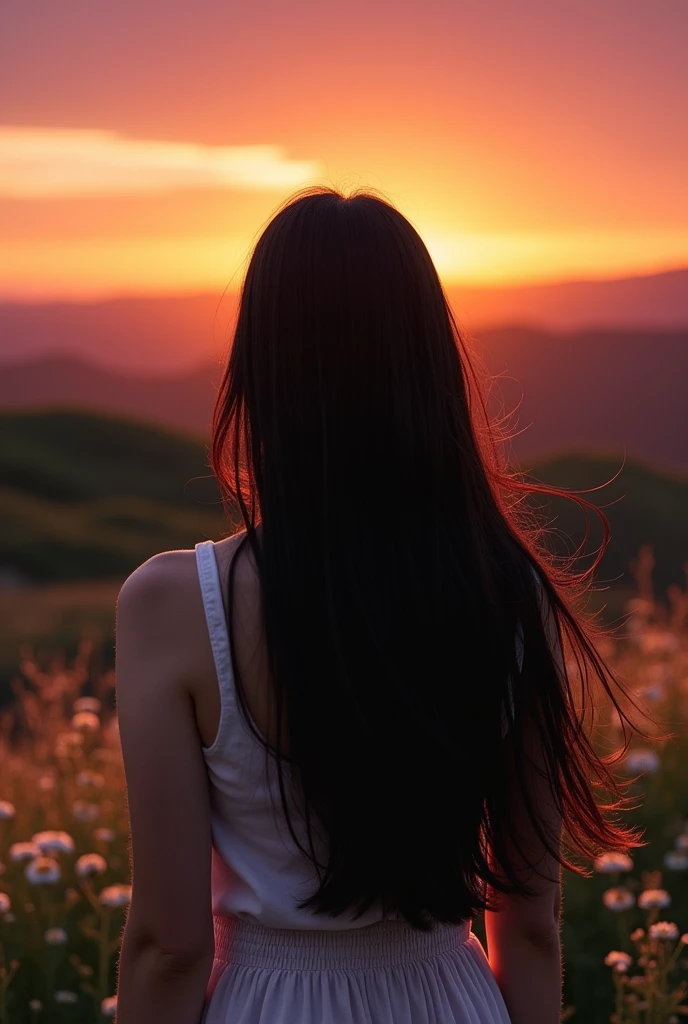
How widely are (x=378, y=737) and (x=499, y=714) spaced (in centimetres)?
20

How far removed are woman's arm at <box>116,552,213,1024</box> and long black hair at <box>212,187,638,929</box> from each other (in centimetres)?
11

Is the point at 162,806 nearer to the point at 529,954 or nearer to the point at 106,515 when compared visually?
the point at 529,954

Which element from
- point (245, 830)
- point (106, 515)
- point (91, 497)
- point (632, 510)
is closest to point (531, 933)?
point (245, 830)

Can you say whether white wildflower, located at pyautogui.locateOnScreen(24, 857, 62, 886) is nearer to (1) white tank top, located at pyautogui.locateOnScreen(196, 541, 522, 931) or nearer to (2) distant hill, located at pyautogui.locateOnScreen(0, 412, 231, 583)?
(1) white tank top, located at pyautogui.locateOnScreen(196, 541, 522, 931)

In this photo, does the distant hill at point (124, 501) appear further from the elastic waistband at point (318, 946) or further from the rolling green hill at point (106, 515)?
the elastic waistband at point (318, 946)

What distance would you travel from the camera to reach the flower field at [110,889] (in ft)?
9.48

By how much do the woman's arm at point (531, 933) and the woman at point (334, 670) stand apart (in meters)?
0.04

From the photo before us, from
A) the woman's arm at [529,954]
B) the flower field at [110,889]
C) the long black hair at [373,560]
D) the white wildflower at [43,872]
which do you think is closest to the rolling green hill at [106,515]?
the flower field at [110,889]

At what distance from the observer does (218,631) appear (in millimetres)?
1394

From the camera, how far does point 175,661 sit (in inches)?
55.5

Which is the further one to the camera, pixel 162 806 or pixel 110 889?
pixel 110 889

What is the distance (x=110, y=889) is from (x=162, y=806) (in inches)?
65.4

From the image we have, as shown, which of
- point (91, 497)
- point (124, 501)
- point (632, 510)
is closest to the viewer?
point (632, 510)

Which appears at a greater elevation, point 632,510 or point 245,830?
point 245,830
